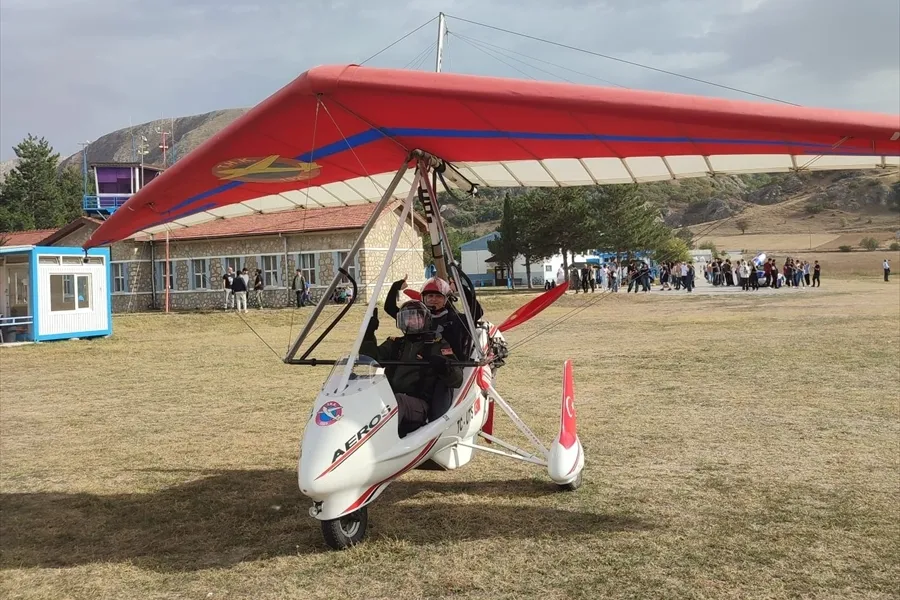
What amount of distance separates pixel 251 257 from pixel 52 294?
14557 millimetres

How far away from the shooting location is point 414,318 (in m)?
5.52

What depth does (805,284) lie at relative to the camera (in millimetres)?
41656

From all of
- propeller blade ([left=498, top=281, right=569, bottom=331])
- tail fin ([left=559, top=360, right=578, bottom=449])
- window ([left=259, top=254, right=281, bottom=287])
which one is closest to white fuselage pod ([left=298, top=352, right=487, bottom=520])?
tail fin ([left=559, top=360, right=578, bottom=449])

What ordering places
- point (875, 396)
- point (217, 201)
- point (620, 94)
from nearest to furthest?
point (620, 94)
point (217, 201)
point (875, 396)

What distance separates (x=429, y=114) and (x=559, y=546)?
298cm

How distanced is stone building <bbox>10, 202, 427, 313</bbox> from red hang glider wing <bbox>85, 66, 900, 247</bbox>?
24308 mm

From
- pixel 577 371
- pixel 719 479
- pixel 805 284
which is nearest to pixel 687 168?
pixel 719 479

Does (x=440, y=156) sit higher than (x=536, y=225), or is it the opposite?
(x=536, y=225)

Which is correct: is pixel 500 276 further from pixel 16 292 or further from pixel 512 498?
pixel 512 498

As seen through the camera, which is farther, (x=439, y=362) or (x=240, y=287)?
(x=240, y=287)

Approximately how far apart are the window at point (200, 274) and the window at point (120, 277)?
13.0ft

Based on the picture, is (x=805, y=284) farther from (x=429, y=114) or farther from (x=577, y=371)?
(x=429, y=114)

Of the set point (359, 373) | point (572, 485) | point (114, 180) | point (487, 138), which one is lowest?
point (572, 485)

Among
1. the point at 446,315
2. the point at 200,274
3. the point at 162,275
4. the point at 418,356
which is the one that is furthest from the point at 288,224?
the point at 418,356
